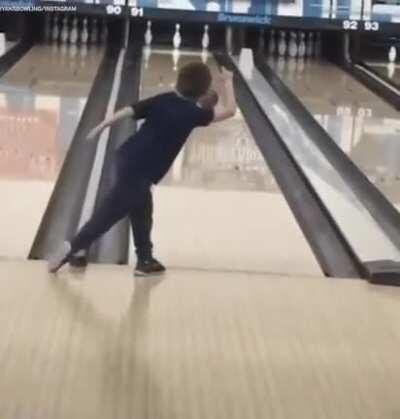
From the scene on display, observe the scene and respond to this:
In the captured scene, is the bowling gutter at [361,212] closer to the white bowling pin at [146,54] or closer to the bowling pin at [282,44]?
the white bowling pin at [146,54]

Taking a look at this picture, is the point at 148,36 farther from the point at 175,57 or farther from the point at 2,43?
the point at 2,43

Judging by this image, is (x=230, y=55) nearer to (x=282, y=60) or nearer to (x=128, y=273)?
(x=282, y=60)

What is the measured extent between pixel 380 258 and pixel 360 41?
18.6 ft

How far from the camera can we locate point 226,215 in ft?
13.3

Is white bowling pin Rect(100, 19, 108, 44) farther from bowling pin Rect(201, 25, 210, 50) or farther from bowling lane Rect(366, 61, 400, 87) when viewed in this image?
bowling lane Rect(366, 61, 400, 87)

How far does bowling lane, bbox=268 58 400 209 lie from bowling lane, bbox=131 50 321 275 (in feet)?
1.71

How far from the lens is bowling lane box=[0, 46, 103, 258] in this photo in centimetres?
379

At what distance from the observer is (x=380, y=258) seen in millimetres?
3562

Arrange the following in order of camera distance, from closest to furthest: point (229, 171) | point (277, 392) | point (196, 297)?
point (277, 392)
point (196, 297)
point (229, 171)

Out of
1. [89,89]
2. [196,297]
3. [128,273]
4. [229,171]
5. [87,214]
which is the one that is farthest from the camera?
[89,89]

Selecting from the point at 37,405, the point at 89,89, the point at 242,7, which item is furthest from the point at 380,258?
the point at 242,7

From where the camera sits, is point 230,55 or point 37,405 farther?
point 230,55

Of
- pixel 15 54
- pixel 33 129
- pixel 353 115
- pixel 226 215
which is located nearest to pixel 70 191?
pixel 226 215

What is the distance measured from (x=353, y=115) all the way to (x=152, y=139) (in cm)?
342
